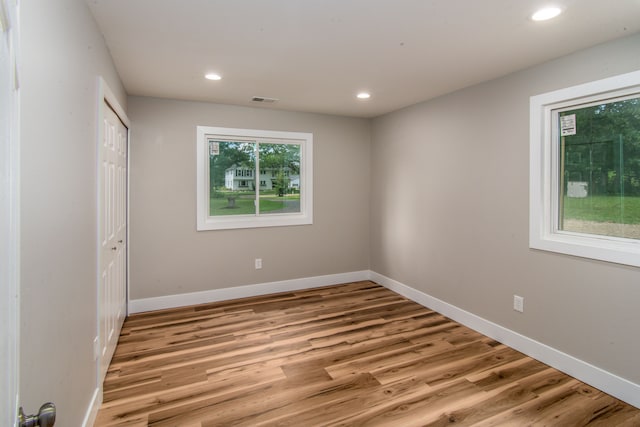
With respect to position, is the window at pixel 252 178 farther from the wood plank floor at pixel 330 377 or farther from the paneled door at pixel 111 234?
the wood plank floor at pixel 330 377

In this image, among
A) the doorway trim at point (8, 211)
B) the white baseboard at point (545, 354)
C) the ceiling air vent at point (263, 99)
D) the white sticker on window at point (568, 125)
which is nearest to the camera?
the doorway trim at point (8, 211)

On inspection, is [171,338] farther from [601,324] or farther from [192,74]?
[601,324]

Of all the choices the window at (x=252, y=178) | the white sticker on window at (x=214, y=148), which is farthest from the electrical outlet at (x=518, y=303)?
the white sticker on window at (x=214, y=148)

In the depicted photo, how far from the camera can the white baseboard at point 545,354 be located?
2295 millimetres

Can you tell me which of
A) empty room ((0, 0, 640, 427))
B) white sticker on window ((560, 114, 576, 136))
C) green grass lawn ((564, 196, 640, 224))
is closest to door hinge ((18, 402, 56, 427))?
empty room ((0, 0, 640, 427))

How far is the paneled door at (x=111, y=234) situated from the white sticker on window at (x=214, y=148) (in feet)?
2.99

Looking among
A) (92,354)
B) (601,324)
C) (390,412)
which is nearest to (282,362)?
(390,412)

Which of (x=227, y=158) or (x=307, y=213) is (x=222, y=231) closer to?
(x=227, y=158)

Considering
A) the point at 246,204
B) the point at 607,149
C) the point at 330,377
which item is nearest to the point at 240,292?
the point at 246,204

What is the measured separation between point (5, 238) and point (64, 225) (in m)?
1.09

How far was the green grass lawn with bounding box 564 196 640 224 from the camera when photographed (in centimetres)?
238

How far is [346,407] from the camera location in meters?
2.22

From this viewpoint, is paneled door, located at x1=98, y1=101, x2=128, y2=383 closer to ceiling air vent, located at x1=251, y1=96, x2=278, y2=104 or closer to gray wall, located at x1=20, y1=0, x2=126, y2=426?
gray wall, located at x1=20, y1=0, x2=126, y2=426

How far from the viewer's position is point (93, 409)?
2066mm
